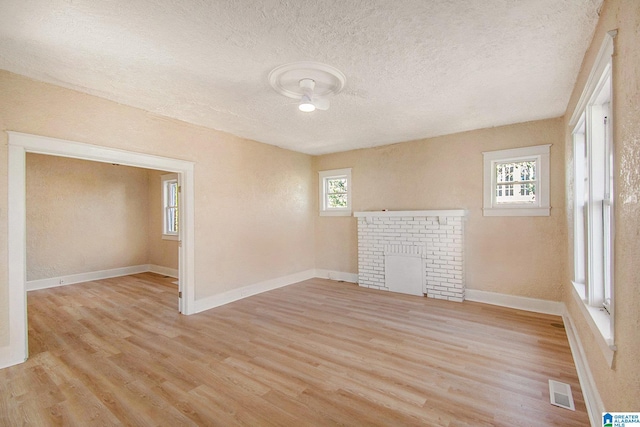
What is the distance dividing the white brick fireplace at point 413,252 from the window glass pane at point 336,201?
64cm

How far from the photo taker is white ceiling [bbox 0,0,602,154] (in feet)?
6.09

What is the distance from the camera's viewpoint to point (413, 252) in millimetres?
5074

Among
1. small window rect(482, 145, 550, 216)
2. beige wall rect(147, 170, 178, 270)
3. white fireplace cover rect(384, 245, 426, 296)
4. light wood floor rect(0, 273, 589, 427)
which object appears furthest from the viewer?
beige wall rect(147, 170, 178, 270)

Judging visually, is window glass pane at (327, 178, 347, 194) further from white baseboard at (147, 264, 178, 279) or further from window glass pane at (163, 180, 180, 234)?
white baseboard at (147, 264, 178, 279)

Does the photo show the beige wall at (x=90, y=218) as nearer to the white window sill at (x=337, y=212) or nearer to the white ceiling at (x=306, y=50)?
the white window sill at (x=337, y=212)

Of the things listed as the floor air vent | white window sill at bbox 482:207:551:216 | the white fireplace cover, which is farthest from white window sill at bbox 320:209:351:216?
the floor air vent

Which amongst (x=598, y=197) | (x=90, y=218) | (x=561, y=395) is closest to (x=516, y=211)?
(x=598, y=197)

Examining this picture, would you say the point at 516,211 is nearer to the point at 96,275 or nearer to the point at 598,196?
the point at 598,196

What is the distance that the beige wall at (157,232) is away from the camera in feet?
22.0

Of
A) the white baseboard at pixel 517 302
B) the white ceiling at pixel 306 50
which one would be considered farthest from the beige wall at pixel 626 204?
the white baseboard at pixel 517 302

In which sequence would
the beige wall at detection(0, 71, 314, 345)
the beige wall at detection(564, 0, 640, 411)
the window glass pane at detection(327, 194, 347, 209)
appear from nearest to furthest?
1. the beige wall at detection(564, 0, 640, 411)
2. the beige wall at detection(0, 71, 314, 345)
3. the window glass pane at detection(327, 194, 347, 209)

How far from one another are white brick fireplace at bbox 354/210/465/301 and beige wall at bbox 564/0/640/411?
305 cm

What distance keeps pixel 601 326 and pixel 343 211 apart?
4504 millimetres

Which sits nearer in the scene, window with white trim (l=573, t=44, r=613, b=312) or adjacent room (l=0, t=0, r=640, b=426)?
adjacent room (l=0, t=0, r=640, b=426)
